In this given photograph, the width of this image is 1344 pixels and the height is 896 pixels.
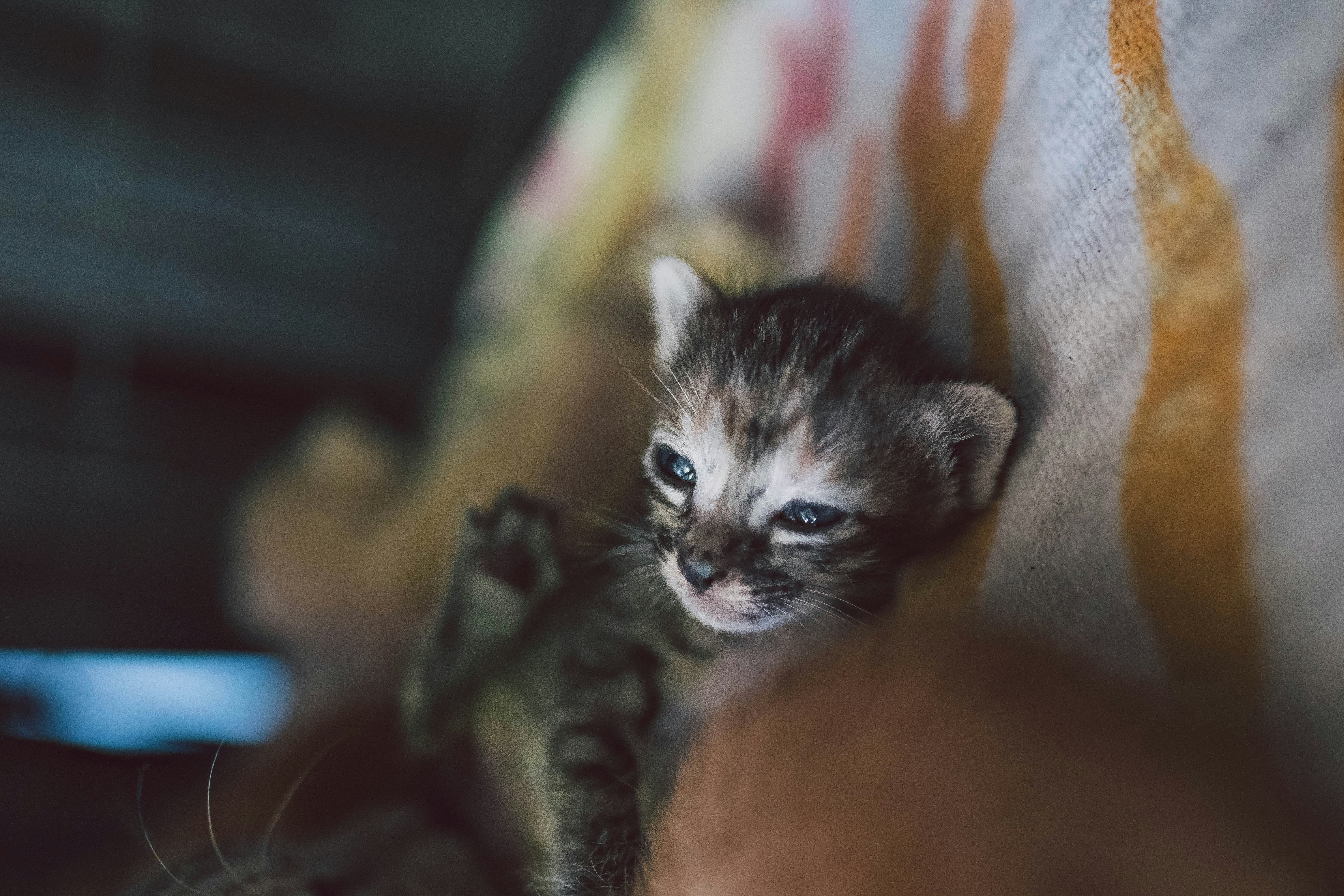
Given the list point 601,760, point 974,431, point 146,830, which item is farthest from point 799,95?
point 146,830

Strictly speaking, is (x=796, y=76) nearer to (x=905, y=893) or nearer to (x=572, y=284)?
(x=572, y=284)

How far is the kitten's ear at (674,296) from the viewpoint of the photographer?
101 cm

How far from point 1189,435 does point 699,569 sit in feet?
1.47

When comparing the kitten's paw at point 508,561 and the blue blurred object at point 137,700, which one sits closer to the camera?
the kitten's paw at point 508,561

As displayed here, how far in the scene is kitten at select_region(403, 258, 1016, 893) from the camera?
817 millimetres

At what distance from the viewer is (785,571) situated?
0.83 metres

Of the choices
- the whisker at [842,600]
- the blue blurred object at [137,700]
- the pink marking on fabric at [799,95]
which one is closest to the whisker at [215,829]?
the blue blurred object at [137,700]

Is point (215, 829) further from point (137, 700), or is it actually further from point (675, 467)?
point (675, 467)

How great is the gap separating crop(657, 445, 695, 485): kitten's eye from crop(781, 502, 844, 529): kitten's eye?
13 cm

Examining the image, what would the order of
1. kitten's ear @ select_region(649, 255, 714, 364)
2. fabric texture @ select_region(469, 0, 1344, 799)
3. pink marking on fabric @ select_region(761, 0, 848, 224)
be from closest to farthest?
fabric texture @ select_region(469, 0, 1344, 799)
kitten's ear @ select_region(649, 255, 714, 364)
pink marking on fabric @ select_region(761, 0, 848, 224)

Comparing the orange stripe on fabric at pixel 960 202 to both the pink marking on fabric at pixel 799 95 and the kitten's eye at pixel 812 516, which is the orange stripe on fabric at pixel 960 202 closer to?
the kitten's eye at pixel 812 516

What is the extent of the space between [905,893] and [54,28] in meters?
1.95

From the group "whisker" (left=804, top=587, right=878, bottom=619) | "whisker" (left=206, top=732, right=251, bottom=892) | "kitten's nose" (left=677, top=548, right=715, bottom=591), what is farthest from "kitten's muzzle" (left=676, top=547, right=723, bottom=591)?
"whisker" (left=206, top=732, right=251, bottom=892)

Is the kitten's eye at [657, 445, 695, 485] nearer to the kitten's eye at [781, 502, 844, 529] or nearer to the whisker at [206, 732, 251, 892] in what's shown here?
the kitten's eye at [781, 502, 844, 529]
